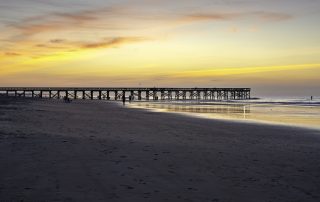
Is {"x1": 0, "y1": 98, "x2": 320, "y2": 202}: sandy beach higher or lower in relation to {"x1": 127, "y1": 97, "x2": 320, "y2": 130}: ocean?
higher

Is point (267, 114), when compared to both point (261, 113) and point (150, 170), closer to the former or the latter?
point (261, 113)

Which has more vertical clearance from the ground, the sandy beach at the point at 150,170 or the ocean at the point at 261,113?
the sandy beach at the point at 150,170

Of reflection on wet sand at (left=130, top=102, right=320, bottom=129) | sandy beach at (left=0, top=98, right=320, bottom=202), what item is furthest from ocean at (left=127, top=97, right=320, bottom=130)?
sandy beach at (left=0, top=98, right=320, bottom=202)

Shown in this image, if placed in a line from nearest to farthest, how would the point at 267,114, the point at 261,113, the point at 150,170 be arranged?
1. the point at 150,170
2. the point at 267,114
3. the point at 261,113

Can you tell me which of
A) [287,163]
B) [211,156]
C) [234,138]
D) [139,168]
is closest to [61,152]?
[139,168]

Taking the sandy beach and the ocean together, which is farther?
the ocean

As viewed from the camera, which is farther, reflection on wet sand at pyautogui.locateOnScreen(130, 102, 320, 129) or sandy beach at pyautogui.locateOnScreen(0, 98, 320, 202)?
reflection on wet sand at pyautogui.locateOnScreen(130, 102, 320, 129)

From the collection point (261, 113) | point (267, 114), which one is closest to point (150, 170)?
point (267, 114)

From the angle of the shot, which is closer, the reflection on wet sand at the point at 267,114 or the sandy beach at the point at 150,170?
the sandy beach at the point at 150,170

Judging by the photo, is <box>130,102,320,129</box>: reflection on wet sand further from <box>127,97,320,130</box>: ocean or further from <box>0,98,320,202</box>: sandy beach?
<box>0,98,320,202</box>: sandy beach

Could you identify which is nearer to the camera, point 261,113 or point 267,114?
point 267,114

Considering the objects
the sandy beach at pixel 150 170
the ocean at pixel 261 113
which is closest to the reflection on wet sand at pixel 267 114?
the ocean at pixel 261 113

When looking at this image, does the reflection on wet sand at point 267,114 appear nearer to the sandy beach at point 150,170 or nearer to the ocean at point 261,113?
the ocean at point 261,113

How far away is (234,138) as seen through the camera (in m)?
14.7
